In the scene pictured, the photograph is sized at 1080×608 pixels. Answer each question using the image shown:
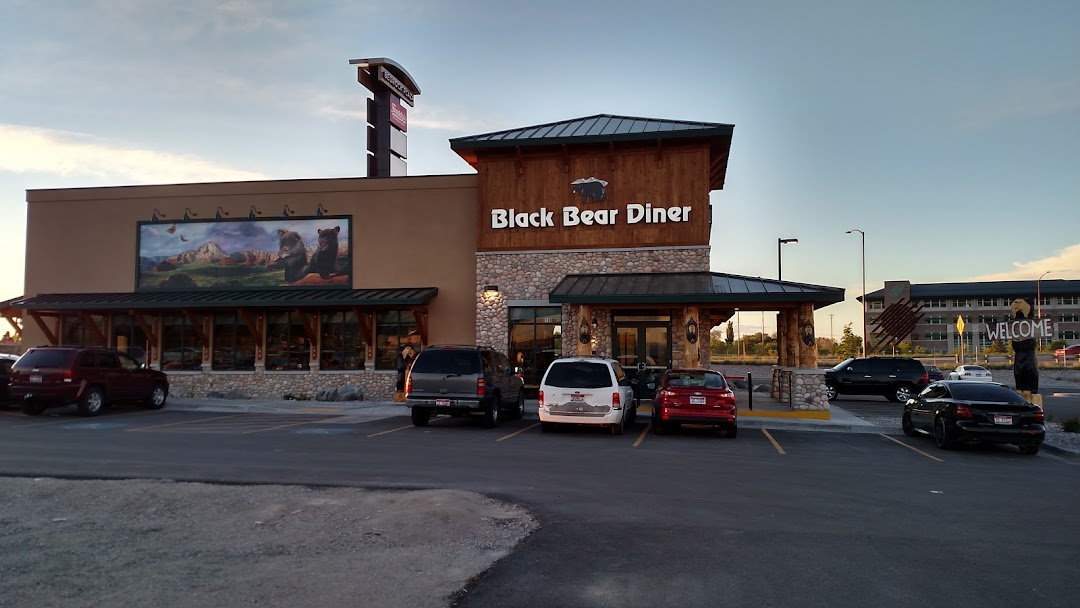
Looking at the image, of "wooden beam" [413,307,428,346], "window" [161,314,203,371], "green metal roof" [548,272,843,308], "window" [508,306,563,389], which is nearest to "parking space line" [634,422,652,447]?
"green metal roof" [548,272,843,308]

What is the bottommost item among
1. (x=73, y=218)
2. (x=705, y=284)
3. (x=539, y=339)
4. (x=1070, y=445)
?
(x=1070, y=445)

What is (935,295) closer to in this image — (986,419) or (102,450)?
(986,419)

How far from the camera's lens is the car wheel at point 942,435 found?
15273 mm

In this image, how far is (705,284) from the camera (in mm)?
23062

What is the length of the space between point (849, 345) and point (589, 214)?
229 feet

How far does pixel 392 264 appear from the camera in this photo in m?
27.6

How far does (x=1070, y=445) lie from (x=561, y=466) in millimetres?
11622

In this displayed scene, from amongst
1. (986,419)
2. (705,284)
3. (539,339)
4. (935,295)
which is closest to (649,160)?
(705,284)

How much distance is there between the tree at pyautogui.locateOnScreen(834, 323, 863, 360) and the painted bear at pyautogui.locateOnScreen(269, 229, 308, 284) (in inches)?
2408

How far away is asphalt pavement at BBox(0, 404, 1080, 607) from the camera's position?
602 cm

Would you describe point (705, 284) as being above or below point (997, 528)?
above

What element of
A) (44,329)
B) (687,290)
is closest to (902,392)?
(687,290)

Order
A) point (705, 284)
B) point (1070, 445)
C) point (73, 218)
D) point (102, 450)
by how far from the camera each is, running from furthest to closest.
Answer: point (73, 218) → point (705, 284) → point (1070, 445) → point (102, 450)

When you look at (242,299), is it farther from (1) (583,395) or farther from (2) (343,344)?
(1) (583,395)
